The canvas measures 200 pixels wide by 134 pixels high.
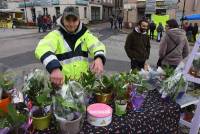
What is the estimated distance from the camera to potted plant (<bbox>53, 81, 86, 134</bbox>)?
5.73 ft

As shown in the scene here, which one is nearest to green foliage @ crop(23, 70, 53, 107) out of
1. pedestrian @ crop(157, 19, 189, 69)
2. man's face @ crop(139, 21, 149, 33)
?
man's face @ crop(139, 21, 149, 33)

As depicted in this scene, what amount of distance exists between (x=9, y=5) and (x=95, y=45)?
5148cm

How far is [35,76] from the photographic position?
2111 millimetres

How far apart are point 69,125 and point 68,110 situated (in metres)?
0.10

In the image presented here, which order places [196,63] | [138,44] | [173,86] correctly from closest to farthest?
1. [173,86]
2. [196,63]
3. [138,44]

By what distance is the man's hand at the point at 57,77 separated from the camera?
76.0 inches

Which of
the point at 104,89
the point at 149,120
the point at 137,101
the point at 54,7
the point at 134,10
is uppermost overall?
the point at 104,89

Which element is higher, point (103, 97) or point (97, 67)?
point (97, 67)

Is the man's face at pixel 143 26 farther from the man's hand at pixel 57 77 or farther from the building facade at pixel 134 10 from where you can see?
the building facade at pixel 134 10

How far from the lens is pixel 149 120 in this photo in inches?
91.2

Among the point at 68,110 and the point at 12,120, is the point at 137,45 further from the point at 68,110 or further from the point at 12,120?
the point at 12,120

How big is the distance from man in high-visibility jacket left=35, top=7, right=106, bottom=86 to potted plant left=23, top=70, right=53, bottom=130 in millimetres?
211

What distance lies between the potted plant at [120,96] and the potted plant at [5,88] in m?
0.87

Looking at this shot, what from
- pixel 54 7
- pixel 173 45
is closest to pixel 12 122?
pixel 173 45
